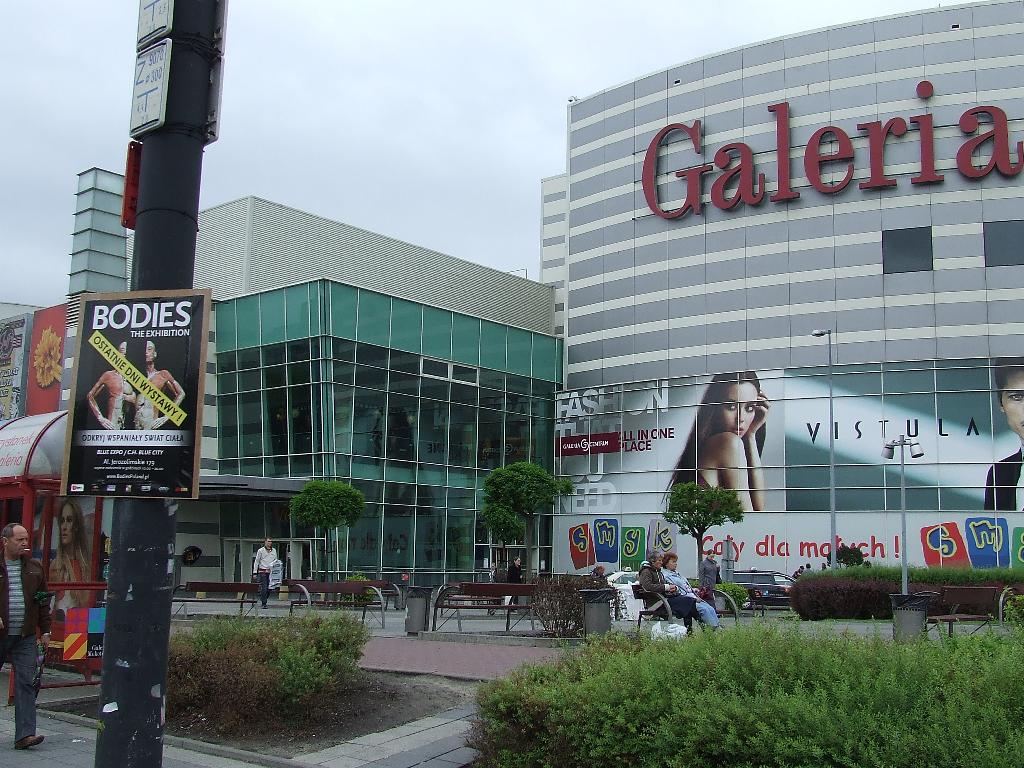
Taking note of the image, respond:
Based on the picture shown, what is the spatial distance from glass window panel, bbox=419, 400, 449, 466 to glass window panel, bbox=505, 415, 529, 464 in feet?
14.9

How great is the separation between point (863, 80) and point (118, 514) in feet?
143

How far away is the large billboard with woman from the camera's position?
38188 mm

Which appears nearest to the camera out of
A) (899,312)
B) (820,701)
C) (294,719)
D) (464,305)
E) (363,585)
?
(820,701)

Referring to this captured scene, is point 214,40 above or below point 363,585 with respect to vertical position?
above

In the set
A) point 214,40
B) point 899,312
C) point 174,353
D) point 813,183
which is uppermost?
point 813,183

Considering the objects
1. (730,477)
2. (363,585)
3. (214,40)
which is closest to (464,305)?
(730,477)

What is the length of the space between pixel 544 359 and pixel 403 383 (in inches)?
406

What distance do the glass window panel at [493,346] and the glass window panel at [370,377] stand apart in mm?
6729

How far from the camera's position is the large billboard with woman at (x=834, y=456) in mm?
38188

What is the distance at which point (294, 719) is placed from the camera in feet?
29.0

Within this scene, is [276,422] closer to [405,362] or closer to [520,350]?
[405,362]

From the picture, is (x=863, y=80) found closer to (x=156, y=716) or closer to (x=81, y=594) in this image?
(x=81, y=594)

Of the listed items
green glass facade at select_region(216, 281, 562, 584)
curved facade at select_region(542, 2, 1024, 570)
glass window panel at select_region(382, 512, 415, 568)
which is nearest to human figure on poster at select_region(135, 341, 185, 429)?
green glass facade at select_region(216, 281, 562, 584)

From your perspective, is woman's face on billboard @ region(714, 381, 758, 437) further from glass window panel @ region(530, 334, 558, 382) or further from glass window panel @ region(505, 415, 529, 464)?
glass window panel @ region(530, 334, 558, 382)
